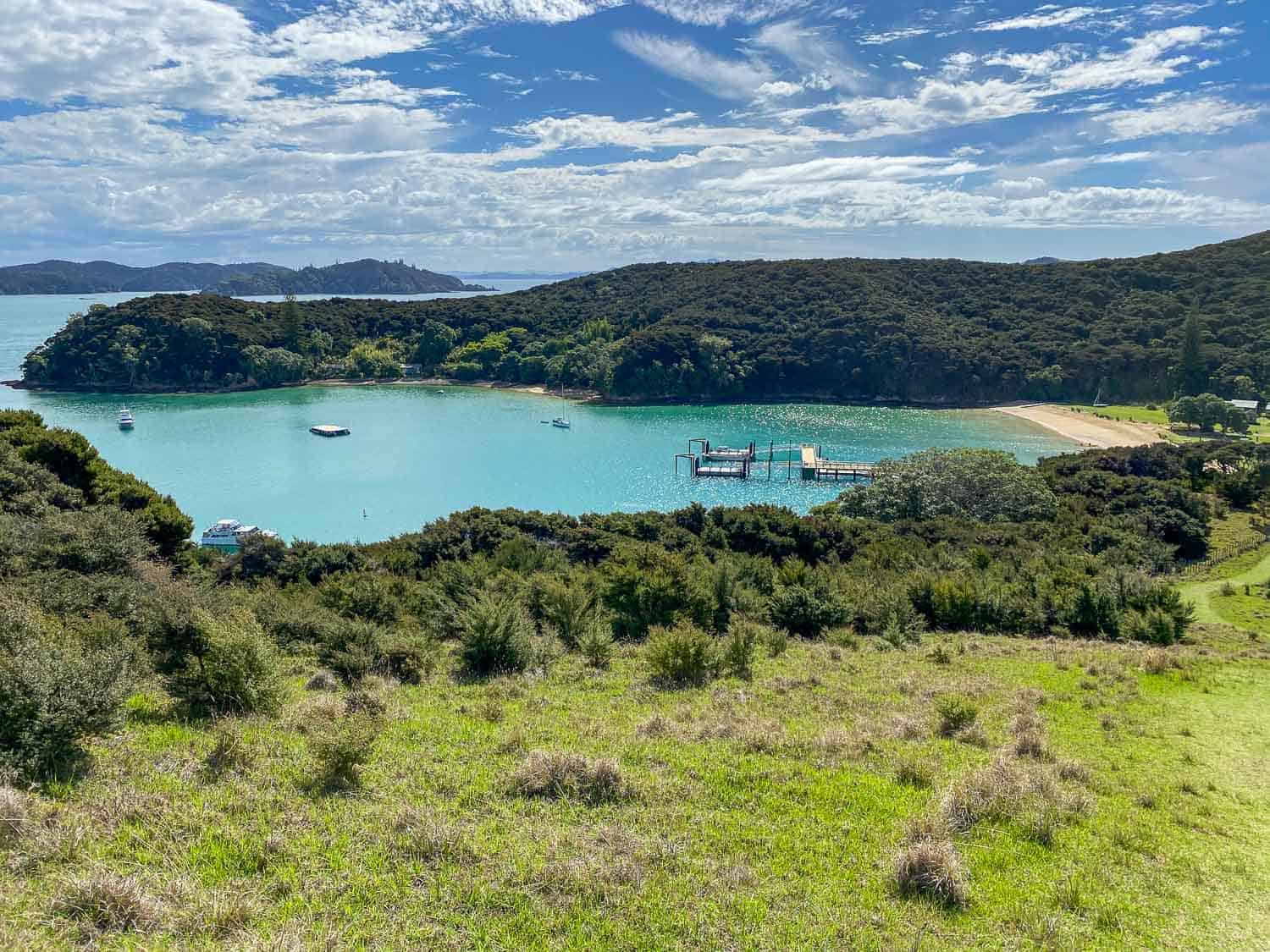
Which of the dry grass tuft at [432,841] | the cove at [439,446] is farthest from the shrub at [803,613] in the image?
the cove at [439,446]

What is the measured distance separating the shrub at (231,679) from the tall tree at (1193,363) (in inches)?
3823

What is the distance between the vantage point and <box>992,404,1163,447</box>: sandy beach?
6856cm

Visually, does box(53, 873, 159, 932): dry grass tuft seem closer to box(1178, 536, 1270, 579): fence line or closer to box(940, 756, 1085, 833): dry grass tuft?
box(940, 756, 1085, 833): dry grass tuft

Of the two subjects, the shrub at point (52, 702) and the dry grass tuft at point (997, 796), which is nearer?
the shrub at point (52, 702)

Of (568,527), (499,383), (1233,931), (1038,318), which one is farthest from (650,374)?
(1233,931)

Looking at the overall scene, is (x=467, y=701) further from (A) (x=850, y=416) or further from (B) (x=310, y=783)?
(A) (x=850, y=416)

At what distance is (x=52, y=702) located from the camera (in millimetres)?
7578

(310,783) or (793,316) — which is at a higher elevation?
(793,316)

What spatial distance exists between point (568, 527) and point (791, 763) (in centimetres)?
2451

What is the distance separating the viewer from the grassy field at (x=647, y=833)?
5781 mm

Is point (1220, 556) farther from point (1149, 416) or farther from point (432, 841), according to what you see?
point (1149, 416)

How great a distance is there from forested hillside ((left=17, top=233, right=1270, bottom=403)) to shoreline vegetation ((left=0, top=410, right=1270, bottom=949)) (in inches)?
3034

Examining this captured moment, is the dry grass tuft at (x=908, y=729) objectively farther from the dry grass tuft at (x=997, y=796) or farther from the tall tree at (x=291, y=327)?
the tall tree at (x=291, y=327)

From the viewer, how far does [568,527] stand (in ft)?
109
